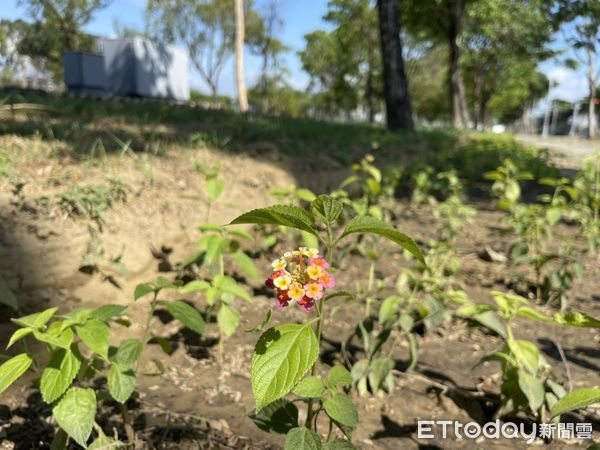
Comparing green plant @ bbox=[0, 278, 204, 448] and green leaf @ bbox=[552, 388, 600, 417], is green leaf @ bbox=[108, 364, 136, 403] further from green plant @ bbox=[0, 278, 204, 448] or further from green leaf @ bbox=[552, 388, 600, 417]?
green leaf @ bbox=[552, 388, 600, 417]

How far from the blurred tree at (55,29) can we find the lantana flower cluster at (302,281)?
76.0 ft

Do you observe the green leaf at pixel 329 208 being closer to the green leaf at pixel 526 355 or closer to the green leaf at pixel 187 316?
the green leaf at pixel 187 316

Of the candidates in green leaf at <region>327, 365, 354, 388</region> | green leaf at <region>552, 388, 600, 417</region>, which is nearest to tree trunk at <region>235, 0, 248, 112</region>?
green leaf at <region>327, 365, 354, 388</region>

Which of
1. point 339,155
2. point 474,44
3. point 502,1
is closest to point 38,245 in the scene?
point 339,155

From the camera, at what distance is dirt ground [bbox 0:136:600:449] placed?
5.16 feet

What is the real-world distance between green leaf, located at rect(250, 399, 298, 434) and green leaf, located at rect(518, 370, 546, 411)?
30.8 inches

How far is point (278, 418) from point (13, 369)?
0.60 meters

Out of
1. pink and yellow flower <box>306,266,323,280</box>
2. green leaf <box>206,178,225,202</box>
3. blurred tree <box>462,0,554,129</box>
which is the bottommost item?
pink and yellow flower <box>306,266,323,280</box>

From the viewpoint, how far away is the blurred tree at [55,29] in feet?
67.3

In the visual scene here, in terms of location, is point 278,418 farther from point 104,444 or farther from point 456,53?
point 456,53

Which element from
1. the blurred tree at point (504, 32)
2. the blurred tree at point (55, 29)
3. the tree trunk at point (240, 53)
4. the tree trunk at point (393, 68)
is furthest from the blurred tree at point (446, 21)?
the blurred tree at point (55, 29)

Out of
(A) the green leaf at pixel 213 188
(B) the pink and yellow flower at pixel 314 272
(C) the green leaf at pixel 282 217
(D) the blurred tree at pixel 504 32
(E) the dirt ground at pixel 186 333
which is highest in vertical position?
(D) the blurred tree at pixel 504 32

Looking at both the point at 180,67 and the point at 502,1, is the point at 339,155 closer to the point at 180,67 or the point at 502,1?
the point at 180,67

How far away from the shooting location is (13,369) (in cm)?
105
